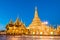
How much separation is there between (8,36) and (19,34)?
37.8 inches

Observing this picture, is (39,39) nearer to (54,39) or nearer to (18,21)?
(54,39)

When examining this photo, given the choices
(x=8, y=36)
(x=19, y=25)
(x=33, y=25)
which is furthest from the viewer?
(x=33, y=25)

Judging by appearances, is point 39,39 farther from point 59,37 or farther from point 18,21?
point 18,21

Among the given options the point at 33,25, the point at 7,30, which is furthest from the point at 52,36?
the point at 33,25

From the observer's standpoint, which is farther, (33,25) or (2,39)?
(33,25)

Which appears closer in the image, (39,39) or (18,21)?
(39,39)

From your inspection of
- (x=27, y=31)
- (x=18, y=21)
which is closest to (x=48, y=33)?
(x=27, y=31)

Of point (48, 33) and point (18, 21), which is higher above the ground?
point (18, 21)

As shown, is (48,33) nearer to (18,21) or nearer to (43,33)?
(43,33)

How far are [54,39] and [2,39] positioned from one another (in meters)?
4.44

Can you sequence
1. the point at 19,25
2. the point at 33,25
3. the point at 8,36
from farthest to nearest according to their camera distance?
the point at 33,25, the point at 19,25, the point at 8,36

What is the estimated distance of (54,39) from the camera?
55.2 feet

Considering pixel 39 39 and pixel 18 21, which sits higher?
pixel 18 21

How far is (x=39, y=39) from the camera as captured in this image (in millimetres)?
16812
